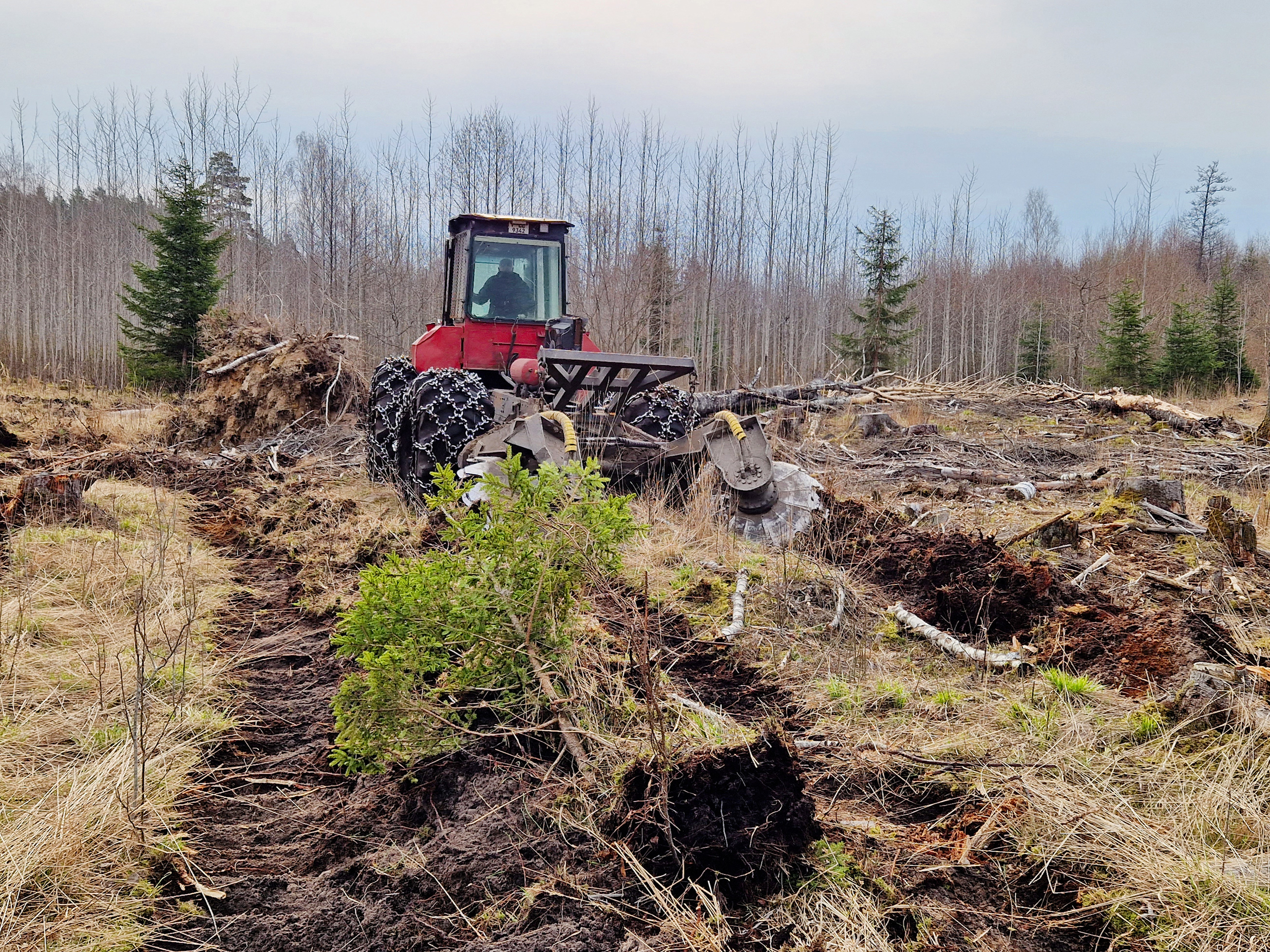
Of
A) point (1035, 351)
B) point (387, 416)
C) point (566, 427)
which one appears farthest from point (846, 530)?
point (1035, 351)

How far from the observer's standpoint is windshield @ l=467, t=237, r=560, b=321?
9.47m

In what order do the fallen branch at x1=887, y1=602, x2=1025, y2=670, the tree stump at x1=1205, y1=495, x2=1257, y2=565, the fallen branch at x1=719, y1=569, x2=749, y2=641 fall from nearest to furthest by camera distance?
1. the fallen branch at x1=887, y1=602, x2=1025, y2=670
2. the fallen branch at x1=719, y1=569, x2=749, y2=641
3. the tree stump at x1=1205, y1=495, x2=1257, y2=565

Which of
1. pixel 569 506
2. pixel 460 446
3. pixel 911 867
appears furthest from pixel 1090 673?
pixel 460 446

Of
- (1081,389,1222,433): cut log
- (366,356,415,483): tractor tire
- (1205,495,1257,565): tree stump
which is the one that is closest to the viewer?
(1205,495,1257,565): tree stump

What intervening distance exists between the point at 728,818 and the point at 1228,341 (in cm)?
3046

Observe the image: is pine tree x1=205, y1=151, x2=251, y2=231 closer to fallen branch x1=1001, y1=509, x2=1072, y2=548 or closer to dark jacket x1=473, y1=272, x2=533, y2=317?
dark jacket x1=473, y1=272, x2=533, y2=317

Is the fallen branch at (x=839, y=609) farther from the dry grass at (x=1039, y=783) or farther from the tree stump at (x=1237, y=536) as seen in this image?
the tree stump at (x=1237, y=536)

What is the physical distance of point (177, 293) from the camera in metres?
20.1

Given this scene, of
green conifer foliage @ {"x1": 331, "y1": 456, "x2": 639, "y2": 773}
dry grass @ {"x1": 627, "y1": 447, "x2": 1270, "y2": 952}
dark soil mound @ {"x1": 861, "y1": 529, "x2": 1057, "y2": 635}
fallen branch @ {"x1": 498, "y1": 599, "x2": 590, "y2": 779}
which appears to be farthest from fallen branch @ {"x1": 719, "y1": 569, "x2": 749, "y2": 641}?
fallen branch @ {"x1": 498, "y1": 599, "x2": 590, "y2": 779}

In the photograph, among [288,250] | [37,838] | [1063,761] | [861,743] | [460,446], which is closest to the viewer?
[37,838]

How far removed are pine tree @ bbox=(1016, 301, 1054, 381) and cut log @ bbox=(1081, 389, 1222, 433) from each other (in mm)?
15397

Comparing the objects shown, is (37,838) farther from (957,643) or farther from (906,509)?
(906,509)

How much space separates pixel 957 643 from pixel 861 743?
1469 millimetres

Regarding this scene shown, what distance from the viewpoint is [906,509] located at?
8.33 m
